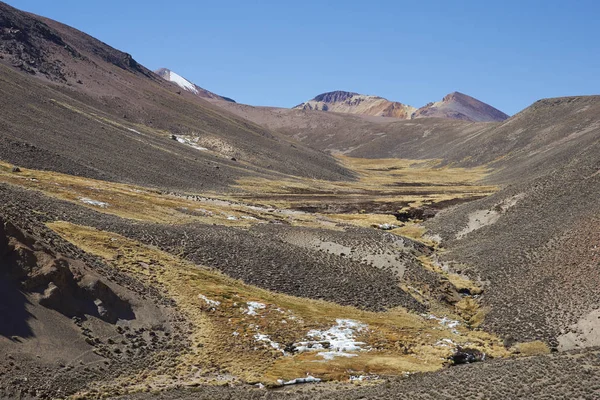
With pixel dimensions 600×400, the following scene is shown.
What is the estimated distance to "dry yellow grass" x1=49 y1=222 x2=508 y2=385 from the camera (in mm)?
34125

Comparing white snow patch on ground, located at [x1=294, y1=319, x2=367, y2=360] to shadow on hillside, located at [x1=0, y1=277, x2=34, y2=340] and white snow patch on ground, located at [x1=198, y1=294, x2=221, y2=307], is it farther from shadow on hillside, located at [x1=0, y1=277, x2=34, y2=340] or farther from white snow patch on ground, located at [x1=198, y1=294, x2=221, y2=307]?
shadow on hillside, located at [x1=0, y1=277, x2=34, y2=340]

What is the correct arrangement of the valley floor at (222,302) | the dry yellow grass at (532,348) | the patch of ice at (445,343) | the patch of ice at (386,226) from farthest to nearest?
the patch of ice at (386,226) → the patch of ice at (445,343) → the dry yellow grass at (532,348) → the valley floor at (222,302)

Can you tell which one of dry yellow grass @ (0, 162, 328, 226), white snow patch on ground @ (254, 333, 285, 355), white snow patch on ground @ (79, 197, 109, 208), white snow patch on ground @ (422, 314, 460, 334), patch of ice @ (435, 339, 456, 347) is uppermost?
dry yellow grass @ (0, 162, 328, 226)

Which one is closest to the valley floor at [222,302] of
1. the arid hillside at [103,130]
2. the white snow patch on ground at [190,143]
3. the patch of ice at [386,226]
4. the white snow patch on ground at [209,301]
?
the white snow patch on ground at [209,301]

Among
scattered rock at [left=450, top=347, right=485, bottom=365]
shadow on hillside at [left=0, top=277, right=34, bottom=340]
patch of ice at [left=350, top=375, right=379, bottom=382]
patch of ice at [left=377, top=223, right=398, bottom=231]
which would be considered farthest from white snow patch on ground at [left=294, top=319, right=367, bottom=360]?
patch of ice at [left=377, top=223, right=398, bottom=231]

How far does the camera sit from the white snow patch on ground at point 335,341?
37188mm

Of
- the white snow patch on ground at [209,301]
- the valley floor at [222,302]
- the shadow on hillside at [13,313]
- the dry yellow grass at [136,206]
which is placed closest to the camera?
the shadow on hillside at [13,313]

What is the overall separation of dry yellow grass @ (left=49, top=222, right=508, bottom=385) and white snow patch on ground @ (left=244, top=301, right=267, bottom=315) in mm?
353

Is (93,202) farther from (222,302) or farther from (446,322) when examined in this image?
(446,322)

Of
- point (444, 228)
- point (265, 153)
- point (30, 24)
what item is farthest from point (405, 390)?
point (30, 24)

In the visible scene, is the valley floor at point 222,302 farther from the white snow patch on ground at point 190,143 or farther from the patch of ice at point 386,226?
the white snow patch on ground at point 190,143

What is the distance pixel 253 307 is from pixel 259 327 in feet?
10.9

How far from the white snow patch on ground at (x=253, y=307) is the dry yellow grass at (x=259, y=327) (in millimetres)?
353

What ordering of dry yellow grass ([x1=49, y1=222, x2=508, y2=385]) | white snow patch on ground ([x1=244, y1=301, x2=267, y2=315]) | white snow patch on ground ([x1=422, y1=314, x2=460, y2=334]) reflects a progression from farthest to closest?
1. white snow patch on ground ([x1=422, y1=314, x2=460, y2=334])
2. white snow patch on ground ([x1=244, y1=301, x2=267, y2=315])
3. dry yellow grass ([x1=49, y1=222, x2=508, y2=385])
